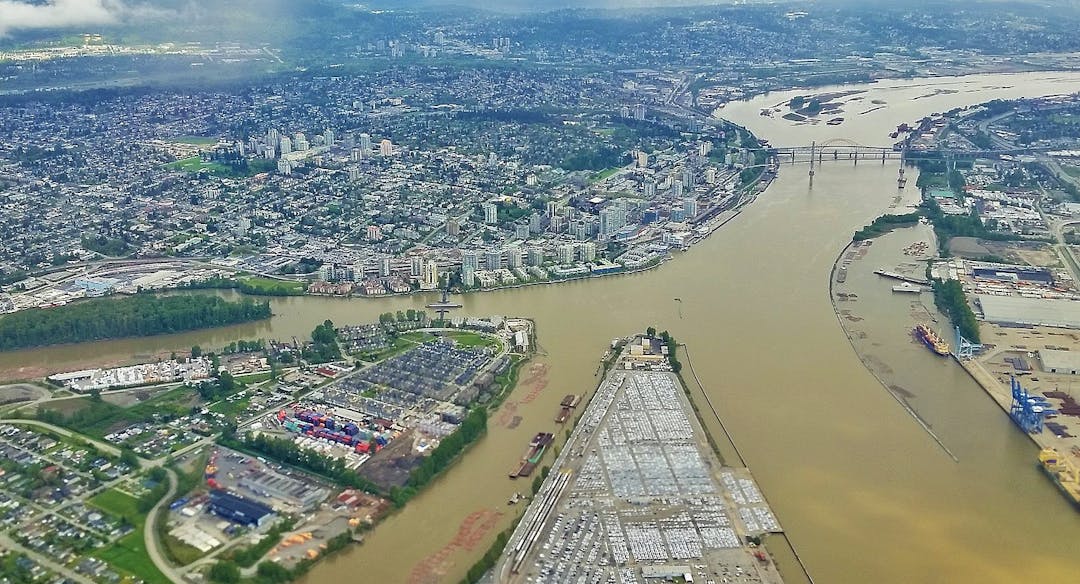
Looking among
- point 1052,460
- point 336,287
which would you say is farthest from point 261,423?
point 1052,460

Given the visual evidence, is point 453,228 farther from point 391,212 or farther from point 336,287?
point 336,287

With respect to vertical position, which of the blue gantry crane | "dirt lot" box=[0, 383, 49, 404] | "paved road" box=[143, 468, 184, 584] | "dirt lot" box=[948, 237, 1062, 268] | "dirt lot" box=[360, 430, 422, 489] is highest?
"dirt lot" box=[948, 237, 1062, 268]

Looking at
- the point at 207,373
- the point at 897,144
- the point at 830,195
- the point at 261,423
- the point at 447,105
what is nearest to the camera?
the point at 261,423

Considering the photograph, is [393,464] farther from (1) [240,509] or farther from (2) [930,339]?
(2) [930,339]

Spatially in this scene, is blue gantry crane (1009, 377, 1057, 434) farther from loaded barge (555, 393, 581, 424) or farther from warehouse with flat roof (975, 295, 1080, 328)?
loaded barge (555, 393, 581, 424)

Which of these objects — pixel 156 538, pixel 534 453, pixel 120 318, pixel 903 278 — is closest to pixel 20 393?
pixel 120 318

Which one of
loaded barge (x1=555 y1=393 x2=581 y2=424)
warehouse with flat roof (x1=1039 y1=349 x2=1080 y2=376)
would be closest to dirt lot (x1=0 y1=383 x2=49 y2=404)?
loaded barge (x1=555 y1=393 x2=581 y2=424)
